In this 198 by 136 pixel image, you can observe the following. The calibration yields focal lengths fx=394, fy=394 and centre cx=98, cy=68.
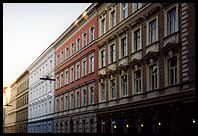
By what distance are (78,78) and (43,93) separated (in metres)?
3.10

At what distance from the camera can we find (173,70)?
17016 mm

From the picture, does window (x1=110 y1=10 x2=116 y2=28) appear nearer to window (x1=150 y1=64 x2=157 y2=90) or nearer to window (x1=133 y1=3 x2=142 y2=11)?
window (x1=133 y1=3 x2=142 y2=11)

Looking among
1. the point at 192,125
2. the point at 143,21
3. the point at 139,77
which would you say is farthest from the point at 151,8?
the point at 192,125

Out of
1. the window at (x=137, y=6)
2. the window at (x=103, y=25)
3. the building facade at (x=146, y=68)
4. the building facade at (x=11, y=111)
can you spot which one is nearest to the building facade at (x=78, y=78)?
the window at (x=103, y=25)

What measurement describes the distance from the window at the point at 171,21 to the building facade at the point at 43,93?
8.83 meters

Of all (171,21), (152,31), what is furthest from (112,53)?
(171,21)

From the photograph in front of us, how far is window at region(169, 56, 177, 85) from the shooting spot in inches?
659

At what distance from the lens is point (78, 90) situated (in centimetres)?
2403

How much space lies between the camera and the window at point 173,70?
16734 millimetres

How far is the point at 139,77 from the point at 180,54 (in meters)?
3.70

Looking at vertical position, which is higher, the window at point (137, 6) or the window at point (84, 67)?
the window at point (137, 6)

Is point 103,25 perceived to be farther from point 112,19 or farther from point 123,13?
point 123,13

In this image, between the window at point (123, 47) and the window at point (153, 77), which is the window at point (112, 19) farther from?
the window at point (153, 77)

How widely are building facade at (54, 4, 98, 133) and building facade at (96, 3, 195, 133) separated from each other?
0.59 metres
